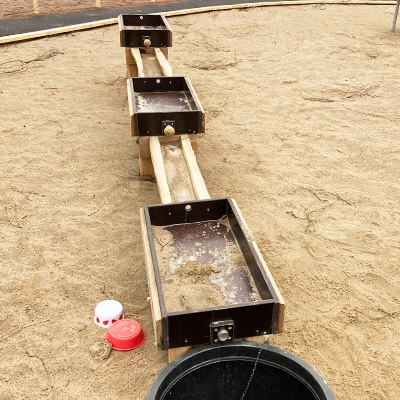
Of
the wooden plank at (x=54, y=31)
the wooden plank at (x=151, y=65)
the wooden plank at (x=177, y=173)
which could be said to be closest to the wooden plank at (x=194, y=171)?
the wooden plank at (x=177, y=173)

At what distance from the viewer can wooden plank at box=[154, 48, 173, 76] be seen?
450 cm

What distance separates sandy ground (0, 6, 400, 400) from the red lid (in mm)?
38

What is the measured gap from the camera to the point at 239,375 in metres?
1.96

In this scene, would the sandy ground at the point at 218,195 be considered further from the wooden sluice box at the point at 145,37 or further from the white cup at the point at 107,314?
the wooden sluice box at the point at 145,37

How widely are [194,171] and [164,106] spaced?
98 cm

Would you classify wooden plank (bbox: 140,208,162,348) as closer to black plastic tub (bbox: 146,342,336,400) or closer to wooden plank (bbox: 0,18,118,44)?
black plastic tub (bbox: 146,342,336,400)

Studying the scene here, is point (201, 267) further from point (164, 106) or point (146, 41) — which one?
point (146, 41)

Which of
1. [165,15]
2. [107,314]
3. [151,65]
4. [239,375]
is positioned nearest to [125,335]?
[107,314]

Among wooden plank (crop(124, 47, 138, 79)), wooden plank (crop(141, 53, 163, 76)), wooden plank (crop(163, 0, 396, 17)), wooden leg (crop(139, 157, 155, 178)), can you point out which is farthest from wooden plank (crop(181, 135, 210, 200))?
wooden plank (crop(163, 0, 396, 17))

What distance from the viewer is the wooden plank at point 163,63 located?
4.50 m

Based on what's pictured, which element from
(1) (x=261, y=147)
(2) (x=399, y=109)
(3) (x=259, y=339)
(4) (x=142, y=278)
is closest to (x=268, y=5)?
(2) (x=399, y=109)

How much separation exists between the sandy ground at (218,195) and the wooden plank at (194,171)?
509 millimetres

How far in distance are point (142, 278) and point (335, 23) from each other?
24.6 ft

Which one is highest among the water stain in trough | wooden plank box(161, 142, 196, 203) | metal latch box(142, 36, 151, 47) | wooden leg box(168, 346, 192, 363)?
metal latch box(142, 36, 151, 47)
